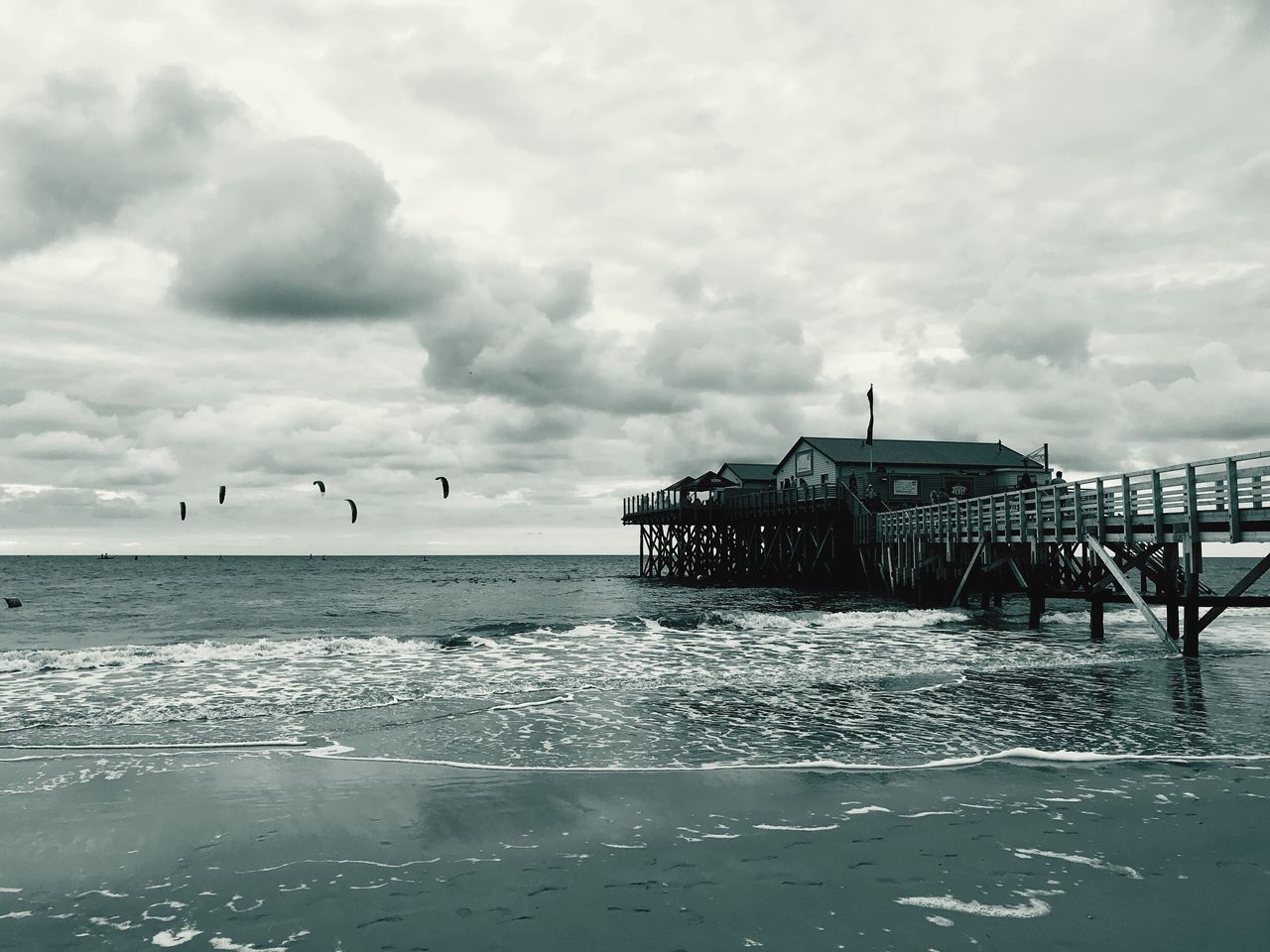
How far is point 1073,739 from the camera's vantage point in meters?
9.31

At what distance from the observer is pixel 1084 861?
568cm

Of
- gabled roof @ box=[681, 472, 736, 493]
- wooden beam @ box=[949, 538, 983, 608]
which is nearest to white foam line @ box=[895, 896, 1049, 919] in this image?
wooden beam @ box=[949, 538, 983, 608]

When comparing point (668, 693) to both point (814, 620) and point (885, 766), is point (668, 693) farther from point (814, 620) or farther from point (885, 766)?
point (814, 620)

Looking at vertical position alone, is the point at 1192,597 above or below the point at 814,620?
above

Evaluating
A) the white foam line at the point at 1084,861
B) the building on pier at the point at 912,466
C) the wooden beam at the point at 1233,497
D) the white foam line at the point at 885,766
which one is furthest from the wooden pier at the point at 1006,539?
the white foam line at the point at 1084,861

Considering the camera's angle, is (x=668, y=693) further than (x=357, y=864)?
Yes

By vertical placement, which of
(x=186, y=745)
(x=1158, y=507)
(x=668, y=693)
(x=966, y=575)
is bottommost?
(x=668, y=693)

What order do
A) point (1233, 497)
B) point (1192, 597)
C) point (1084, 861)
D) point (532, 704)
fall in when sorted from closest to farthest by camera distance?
1. point (1084, 861)
2. point (532, 704)
3. point (1233, 497)
4. point (1192, 597)

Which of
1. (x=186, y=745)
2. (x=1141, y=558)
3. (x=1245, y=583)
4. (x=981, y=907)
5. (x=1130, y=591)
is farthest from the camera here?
(x=1141, y=558)

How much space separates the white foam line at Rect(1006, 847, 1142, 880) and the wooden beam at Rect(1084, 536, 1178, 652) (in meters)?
12.1

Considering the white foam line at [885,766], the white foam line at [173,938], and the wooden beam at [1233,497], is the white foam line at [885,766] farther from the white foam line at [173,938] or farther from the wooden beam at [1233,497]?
the wooden beam at [1233,497]

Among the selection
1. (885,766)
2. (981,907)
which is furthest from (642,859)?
(885,766)

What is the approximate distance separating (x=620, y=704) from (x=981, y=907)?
7608 mm

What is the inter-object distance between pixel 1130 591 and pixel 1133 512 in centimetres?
154
